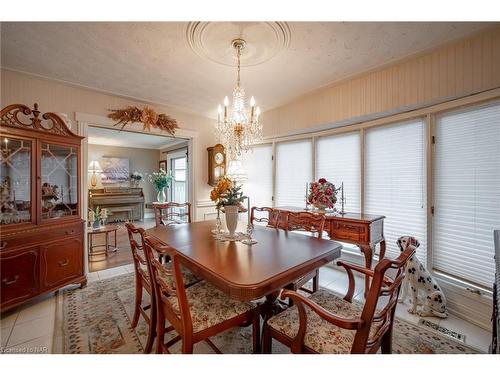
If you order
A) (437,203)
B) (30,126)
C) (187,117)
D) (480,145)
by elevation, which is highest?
(187,117)

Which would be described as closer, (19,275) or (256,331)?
(256,331)

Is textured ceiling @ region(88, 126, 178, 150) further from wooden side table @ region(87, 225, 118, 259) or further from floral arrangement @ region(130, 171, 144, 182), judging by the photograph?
wooden side table @ region(87, 225, 118, 259)

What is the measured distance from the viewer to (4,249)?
1.88 m

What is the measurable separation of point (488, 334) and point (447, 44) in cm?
251

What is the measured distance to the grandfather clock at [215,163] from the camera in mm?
3949

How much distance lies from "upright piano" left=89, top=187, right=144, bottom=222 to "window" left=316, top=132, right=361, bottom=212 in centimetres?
569

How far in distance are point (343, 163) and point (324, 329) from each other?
245 centimetres

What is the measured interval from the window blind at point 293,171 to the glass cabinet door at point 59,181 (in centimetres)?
295

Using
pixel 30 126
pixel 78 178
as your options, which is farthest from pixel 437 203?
pixel 30 126

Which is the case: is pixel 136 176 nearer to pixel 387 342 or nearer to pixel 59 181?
pixel 59 181

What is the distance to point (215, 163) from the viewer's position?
3977 millimetres

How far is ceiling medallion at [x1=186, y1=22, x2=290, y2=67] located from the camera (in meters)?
→ 1.63

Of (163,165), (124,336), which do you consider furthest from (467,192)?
(163,165)
